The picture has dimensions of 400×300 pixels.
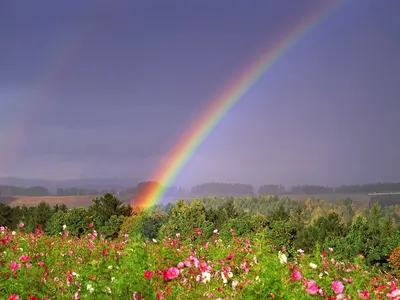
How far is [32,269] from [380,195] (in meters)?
142

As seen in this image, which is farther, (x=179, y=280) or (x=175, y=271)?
(x=179, y=280)

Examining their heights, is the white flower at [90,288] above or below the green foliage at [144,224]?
above

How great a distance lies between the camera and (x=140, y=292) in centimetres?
557

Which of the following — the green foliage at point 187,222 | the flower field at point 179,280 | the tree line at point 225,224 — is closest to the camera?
the flower field at point 179,280

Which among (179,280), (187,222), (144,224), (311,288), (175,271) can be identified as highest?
(175,271)

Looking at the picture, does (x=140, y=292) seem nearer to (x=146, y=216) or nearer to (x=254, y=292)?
(x=254, y=292)

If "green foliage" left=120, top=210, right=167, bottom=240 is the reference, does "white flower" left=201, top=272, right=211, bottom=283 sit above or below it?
above

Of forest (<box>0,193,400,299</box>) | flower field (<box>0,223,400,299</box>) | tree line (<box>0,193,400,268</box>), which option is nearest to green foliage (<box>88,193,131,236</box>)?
tree line (<box>0,193,400,268</box>)

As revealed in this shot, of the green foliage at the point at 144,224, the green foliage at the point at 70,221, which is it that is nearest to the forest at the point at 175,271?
the green foliage at the point at 144,224

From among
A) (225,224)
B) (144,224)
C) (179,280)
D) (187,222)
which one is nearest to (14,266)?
(179,280)

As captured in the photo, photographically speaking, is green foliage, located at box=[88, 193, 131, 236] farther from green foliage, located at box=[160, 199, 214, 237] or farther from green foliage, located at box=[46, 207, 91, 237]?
green foliage, located at box=[160, 199, 214, 237]

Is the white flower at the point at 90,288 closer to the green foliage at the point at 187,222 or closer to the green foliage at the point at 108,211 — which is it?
the green foliage at the point at 187,222

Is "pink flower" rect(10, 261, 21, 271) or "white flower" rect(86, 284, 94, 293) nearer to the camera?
"white flower" rect(86, 284, 94, 293)

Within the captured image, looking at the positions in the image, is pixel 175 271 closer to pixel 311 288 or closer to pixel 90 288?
pixel 90 288
